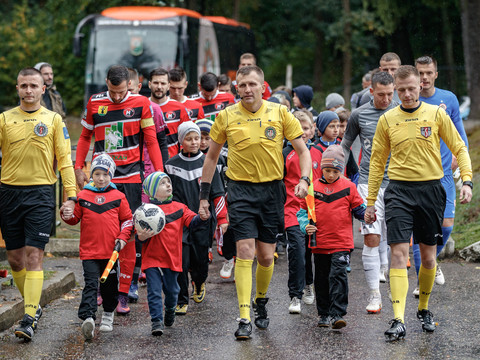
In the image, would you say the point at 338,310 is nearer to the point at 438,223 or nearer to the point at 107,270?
the point at 438,223

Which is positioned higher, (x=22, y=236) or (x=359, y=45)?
(x=359, y=45)

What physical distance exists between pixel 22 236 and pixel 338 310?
2.72 meters

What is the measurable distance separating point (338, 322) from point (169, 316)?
1.42 meters

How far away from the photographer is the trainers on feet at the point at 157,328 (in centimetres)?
713

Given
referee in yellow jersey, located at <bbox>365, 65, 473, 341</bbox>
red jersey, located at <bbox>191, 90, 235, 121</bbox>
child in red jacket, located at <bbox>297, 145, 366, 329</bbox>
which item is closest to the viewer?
referee in yellow jersey, located at <bbox>365, 65, 473, 341</bbox>

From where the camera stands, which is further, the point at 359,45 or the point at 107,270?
the point at 359,45

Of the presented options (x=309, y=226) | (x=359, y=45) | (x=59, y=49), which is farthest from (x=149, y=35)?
(x=309, y=226)

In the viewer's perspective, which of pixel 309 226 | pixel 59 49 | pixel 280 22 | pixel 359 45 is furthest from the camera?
pixel 280 22

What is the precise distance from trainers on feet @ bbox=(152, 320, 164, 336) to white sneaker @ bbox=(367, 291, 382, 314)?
6.51ft

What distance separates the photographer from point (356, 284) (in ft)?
30.9

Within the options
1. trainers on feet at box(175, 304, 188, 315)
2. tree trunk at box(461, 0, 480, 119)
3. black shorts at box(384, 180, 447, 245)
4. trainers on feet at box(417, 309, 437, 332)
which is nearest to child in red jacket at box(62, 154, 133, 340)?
trainers on feet at box(175, 304, 188, 315)

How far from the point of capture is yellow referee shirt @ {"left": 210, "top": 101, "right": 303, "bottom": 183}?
7.18m

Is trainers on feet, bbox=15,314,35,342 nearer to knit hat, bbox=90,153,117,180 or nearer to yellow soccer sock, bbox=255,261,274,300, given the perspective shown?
knit hat, bbox=90,153,117,180

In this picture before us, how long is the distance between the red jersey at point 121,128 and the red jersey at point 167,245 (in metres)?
0.96
